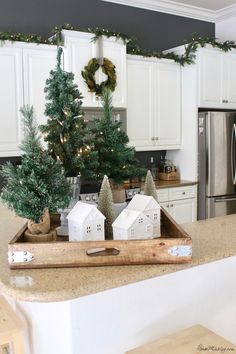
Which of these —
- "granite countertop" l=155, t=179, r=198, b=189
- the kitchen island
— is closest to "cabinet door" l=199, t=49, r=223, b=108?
"granite countertop" l=155, t=179, r=198, b=189

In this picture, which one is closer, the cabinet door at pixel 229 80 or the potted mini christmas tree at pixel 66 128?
the potted mini christmas tree at pixel 66 128

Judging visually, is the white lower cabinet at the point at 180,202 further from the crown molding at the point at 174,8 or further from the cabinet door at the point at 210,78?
the crown molding at the point at 174,8

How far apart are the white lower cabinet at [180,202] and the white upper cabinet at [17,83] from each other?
1.63 m

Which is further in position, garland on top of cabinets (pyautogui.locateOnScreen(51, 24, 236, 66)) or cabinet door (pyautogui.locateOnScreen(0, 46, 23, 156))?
garland on top of cabinets (pyautogui.locateOnScreen(51, 24, 236, 66))

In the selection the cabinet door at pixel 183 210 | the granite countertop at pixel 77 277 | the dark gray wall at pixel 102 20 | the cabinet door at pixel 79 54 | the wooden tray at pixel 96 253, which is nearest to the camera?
the granite countertop at pixel 77 277

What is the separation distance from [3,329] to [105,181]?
69cm

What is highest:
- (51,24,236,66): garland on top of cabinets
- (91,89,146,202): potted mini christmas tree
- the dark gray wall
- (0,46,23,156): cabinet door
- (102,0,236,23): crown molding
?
(102,0,236,23): crown molding

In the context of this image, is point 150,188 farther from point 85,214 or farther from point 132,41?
point 132,41

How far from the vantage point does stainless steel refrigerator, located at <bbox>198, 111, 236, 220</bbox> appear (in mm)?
4074

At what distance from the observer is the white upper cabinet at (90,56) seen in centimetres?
355

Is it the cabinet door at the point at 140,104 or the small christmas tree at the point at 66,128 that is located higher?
the cabinet door at the point at 140,104

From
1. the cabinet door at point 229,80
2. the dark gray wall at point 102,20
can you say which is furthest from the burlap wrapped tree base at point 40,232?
the cabinet door at point 229,80

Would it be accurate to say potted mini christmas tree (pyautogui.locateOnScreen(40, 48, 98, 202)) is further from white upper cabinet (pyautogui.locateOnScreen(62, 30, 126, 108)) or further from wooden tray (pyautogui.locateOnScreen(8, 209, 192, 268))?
white upper cabinet (pyautogui.locateOnScreen(62, 30, 126, 108))

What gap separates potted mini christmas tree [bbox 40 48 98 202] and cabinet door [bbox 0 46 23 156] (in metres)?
2.13
